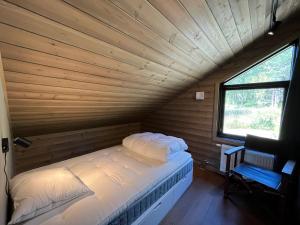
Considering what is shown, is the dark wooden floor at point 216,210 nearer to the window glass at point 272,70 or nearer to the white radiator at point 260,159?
the white radiator at point 260,159

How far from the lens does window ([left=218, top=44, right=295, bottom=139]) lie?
2188mm

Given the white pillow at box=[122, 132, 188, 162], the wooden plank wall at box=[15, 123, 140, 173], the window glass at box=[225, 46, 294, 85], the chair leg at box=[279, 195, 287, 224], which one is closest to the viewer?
the chair leg at box=[279, 195, 287, 224]

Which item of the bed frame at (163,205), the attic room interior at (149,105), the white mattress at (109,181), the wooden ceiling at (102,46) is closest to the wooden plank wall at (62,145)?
the attic room interior at (149,105)

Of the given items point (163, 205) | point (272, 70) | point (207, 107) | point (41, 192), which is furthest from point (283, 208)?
point (41, 192)

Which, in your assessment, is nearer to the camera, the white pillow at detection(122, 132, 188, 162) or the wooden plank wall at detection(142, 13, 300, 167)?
the white pillow at detection(122, 132, 188, 162)

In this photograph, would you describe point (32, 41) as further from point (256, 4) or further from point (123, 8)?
point (256, 4)

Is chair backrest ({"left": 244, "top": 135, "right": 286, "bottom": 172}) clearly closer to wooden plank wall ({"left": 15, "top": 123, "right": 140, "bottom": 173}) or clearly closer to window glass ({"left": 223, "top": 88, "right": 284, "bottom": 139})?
window glass ({"left": 223, "top": 88, "right": 284, "bottom": 139})

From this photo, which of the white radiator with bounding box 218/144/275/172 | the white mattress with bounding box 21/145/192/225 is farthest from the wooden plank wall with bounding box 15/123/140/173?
the white radiator with bounding box 218/144/275/172

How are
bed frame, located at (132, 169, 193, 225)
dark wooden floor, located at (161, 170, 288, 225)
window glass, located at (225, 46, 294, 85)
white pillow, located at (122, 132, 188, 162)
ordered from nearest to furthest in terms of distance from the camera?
bed frame, located at (132, 169, 193, 225)
dark wooden floor, located at (161, 170, 288, 225)
white pillow, located at (122, 132, 188, 162)
window glass, located at (225, 46, 294, 85)

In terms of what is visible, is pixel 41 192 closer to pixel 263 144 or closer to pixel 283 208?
pixel 283 208

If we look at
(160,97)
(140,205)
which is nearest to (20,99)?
(140,205)

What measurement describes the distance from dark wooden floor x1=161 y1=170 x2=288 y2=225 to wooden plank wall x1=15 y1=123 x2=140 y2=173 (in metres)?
1.90

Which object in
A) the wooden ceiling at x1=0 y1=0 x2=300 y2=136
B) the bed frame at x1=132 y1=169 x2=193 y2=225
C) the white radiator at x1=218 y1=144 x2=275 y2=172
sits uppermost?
the wooden ceiling at x1=0 y1=0 x2=300 y2=136

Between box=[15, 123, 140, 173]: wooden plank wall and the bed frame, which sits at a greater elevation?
box=[15, 123, 140, 173]: wooden plank wall
